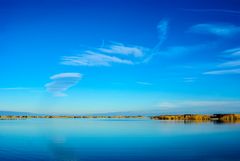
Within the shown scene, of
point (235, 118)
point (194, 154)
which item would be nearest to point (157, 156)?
point (194, 154)

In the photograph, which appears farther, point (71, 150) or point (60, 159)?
point (71, 150)

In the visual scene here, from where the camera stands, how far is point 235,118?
5679 inches

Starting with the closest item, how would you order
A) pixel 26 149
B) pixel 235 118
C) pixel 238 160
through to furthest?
pixel 238 160
pixel 26 149
pixel 235 118

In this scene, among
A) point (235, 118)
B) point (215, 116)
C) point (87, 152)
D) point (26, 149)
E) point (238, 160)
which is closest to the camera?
point (238, 160)

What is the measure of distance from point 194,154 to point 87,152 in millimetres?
10923

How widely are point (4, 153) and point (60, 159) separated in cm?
733

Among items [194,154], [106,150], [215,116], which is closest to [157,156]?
[194,154]

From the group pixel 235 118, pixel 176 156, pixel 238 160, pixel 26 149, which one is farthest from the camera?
pixel 235 118

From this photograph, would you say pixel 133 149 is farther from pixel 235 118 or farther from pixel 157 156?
pixel 235 118

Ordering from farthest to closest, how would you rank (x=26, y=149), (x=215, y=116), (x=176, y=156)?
(x=215, y=116) < (x=26, y=149) < (x=176, y=156)

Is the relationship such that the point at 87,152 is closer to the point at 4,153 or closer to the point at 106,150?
the point at 106,150

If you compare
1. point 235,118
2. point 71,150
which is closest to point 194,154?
point 71,150

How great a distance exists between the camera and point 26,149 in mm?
35344

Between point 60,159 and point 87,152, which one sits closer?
point 60,159
